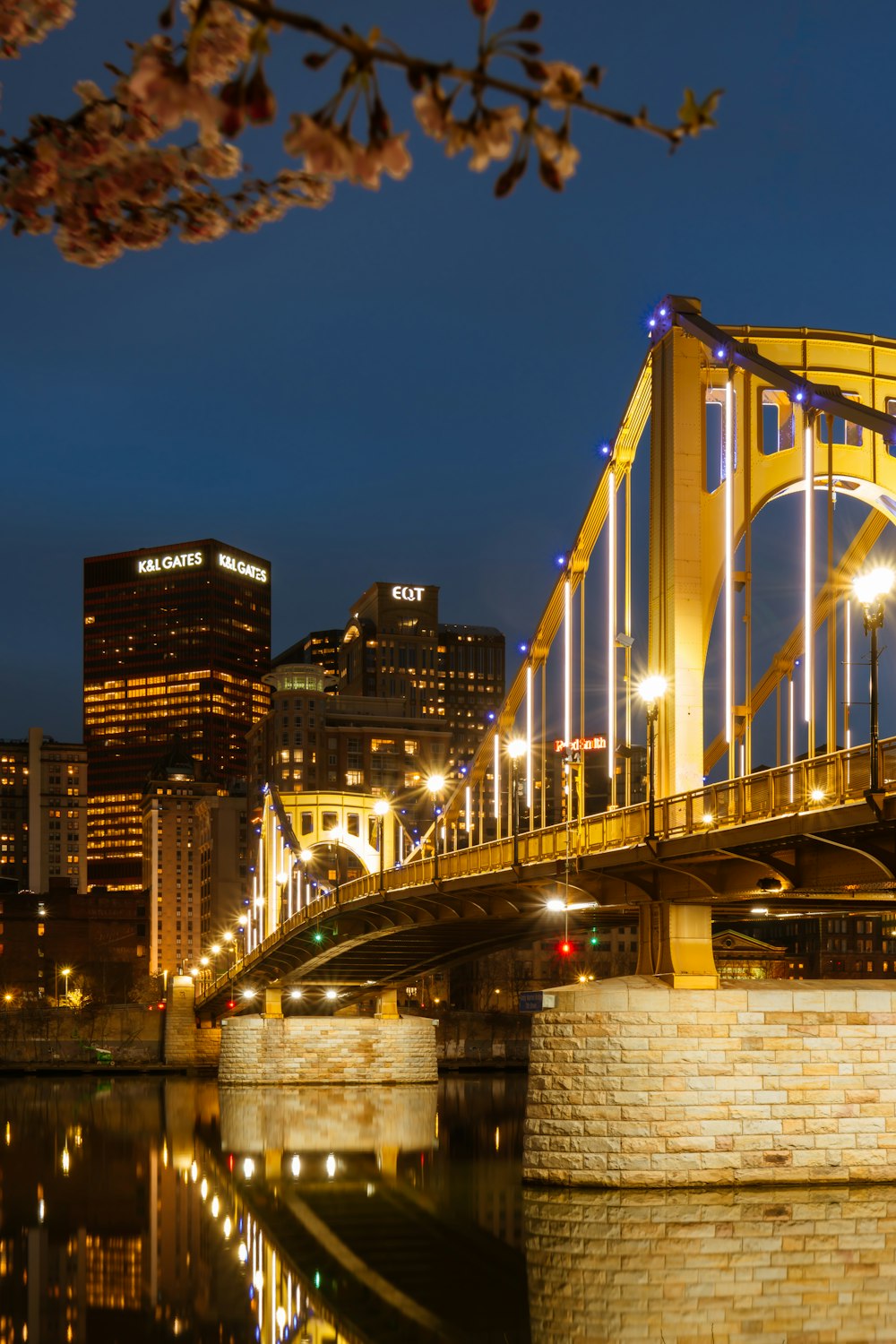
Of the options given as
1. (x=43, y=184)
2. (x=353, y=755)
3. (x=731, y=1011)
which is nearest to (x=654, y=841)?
(x=731, y=1011)

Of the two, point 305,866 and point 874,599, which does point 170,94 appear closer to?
point 874,599

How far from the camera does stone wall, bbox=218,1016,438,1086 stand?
8050cm

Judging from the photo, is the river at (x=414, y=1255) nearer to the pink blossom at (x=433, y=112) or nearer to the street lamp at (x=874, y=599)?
the street lamp at (x=874, y=599)

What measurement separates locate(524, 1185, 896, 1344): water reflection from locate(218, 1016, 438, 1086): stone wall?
155ft

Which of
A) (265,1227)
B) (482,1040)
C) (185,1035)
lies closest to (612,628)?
(265,1227)

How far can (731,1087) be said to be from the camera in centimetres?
3316

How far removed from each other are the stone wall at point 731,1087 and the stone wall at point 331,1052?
4745 cm

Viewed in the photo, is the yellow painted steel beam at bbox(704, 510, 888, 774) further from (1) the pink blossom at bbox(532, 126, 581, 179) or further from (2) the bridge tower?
(1) the pink blossom at bbox(532, 126, 581, 179)

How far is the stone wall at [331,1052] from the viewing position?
80500mm

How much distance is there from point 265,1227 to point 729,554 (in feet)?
54.0

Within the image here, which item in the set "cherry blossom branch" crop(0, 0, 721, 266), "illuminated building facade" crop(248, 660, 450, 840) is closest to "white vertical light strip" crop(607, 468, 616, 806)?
"cherry blossom branch" crop(0, 0, 721, 266)

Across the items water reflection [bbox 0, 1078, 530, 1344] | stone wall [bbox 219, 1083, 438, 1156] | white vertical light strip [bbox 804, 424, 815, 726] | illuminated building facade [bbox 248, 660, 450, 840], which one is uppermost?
illuminated building facade [bbox 248, 660, 450, 840]

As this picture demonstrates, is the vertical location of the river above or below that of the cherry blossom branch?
below

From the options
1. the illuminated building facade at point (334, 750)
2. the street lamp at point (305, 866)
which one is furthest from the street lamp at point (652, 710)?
the illuminated building facade at point (334, 750)
